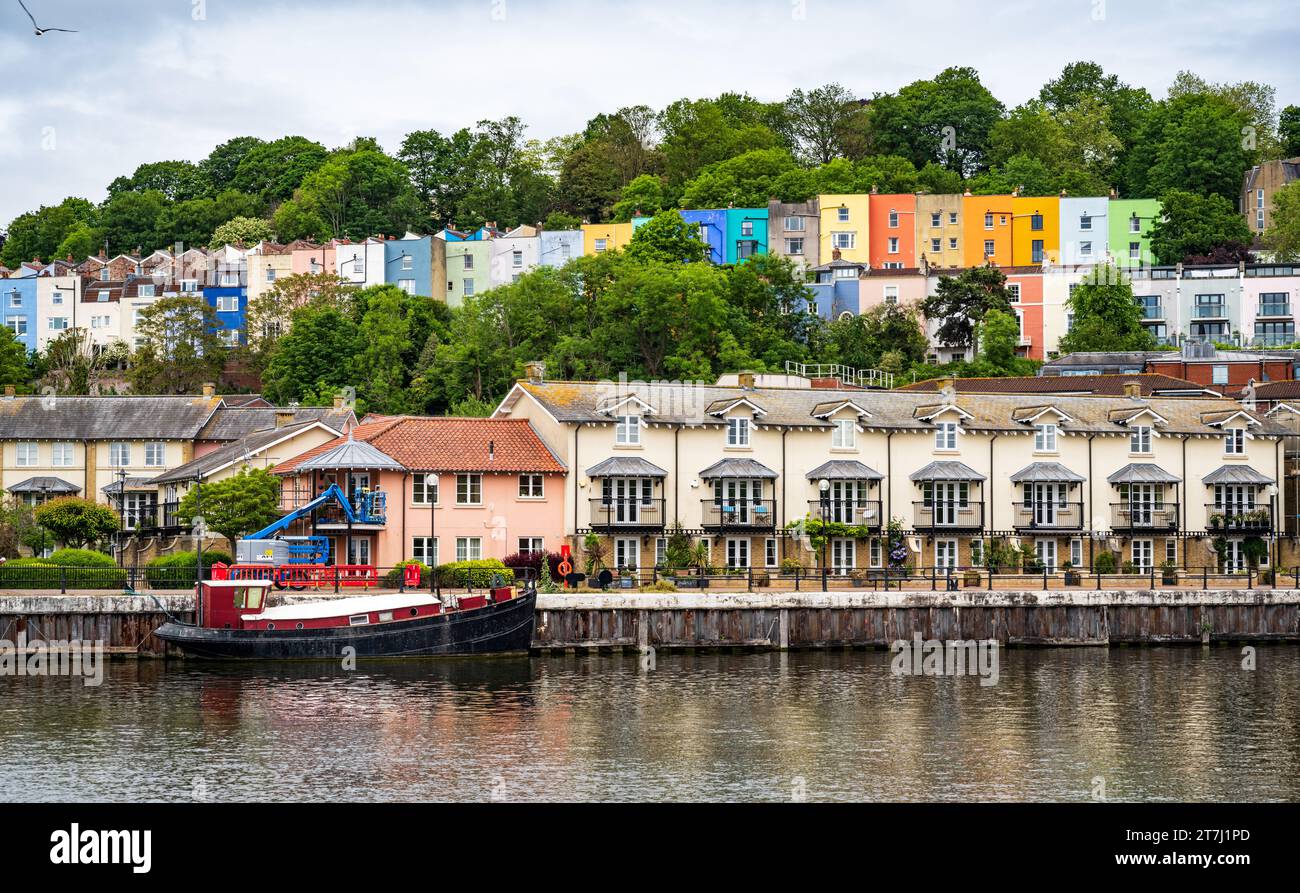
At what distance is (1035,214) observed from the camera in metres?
129

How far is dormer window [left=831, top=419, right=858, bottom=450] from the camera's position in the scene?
73562 mm

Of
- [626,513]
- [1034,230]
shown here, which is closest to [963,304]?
[1034,230]

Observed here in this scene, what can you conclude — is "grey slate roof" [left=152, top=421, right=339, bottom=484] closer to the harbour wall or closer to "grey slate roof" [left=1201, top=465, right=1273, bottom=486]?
the harbour wall

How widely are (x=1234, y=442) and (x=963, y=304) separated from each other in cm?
3605

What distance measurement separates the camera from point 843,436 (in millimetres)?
73688

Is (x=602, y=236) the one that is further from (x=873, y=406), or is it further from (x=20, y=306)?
(x=873, y=406)

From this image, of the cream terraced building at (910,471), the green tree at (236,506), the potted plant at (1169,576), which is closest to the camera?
the potted plant at (1169,576)

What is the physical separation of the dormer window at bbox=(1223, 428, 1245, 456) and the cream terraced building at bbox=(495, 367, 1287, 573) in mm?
85

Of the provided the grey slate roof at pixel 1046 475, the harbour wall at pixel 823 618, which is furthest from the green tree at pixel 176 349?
the grey slate roof at pixel 1046 475

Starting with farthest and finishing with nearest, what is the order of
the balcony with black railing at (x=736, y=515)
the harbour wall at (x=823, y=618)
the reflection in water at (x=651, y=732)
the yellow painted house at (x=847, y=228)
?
1. the yellow painted house at (x=847, y=228)
2. the balcony with black railing at (x=736, y=515)
3. the harbour wall at (x=823, y=618)
4. the reflection in water at (x=651, y=732)

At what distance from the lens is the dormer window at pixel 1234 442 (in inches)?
3061

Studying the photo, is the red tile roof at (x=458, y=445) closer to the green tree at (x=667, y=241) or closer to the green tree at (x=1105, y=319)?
the green tree at (x=667, y=241)

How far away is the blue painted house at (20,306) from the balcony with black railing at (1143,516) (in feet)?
292
